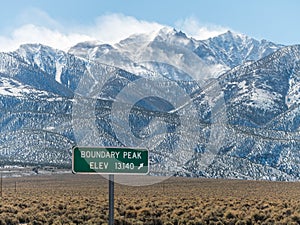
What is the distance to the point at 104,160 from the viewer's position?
11477mm

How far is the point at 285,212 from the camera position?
30.2 m

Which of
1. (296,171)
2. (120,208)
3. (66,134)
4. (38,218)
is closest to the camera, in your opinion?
(38,218)

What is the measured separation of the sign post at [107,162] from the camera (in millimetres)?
11438

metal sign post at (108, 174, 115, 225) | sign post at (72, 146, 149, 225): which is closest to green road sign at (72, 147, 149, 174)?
sign post at (72, 146, 149, 225)

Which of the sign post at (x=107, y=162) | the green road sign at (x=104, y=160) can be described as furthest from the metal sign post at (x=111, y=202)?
the green road sign at (x=104, y=160)

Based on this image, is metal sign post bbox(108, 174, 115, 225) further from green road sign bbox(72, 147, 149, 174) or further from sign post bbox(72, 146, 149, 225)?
green road sign bbox(72, 147, 149, 174)

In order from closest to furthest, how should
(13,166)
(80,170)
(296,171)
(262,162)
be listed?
(80,170) → (13,166) → (296,171) → (262,162)

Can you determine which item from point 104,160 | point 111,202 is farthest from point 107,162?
point 111,202

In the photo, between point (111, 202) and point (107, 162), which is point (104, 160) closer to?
point (107, 162)

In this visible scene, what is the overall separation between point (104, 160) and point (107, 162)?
76 millimetres

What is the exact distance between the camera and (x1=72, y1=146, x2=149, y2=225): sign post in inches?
450

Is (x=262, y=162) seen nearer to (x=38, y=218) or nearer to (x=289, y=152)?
(x=289, y=152)

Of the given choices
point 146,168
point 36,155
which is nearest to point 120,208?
point 146,168

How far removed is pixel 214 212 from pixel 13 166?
4759 inches
